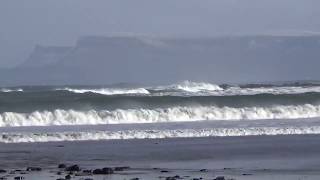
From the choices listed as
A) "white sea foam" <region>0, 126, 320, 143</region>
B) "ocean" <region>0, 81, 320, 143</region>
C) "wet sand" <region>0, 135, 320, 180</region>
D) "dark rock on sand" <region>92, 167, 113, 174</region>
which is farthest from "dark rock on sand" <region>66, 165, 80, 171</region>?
"ocean" <region>0, 81, 320, 143</region>

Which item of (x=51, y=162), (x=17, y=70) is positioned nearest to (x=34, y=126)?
(x=51, y=162)

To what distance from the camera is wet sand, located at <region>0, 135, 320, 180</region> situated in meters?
21.2

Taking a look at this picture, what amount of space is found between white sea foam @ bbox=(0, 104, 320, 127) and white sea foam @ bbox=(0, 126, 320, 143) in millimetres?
9448

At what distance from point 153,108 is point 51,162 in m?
23.1

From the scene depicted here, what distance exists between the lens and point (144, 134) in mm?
32625

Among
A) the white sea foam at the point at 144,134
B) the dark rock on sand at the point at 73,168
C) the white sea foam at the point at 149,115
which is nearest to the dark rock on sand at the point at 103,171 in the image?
the dark rock on sand at the point at 73,168

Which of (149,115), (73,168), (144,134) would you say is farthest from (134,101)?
(73,168)

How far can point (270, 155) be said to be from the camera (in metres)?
25.0

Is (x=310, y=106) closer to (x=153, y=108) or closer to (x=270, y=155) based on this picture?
(x=153, y=108)

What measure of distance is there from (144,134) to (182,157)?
7671mm

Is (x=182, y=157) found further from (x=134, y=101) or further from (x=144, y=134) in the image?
(x=134, y=101)

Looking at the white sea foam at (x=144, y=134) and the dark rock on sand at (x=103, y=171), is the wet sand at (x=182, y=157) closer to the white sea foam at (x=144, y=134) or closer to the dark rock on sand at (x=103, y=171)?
the dark rock on sand at (x=103, y=171)

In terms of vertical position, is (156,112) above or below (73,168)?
above

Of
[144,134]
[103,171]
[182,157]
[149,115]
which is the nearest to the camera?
[103,171]
